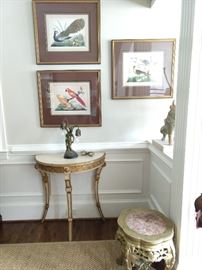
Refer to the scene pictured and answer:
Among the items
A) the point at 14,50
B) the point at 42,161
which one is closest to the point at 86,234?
the point at 42,161

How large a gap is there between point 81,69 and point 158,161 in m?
1.23

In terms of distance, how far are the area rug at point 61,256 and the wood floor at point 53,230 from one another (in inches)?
3.5

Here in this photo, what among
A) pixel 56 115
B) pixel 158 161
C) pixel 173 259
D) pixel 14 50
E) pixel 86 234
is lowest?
pixel 86 234

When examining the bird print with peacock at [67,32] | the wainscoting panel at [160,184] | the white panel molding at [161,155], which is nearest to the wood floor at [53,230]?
the wainscoting panel at [160,184]

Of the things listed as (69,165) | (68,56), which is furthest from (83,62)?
(69,165)

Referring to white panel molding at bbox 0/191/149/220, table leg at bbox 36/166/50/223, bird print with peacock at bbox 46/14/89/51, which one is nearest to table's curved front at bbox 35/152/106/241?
table leg at bbox 36/166/50/223

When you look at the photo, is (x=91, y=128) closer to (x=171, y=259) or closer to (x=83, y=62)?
(x=83, y=62)

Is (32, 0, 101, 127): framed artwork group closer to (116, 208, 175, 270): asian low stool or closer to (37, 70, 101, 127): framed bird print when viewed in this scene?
(37, 70, 101, 127): framed bird print

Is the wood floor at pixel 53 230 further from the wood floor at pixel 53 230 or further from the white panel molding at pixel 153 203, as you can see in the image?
the white panel molding at pixel 153 203

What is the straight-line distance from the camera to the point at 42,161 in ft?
7.08

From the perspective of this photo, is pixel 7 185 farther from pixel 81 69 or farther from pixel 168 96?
pixel 168 96

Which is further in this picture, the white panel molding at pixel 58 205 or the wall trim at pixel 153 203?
the white panel molding at pixel 58 205

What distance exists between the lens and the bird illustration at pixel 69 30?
222 centimetres

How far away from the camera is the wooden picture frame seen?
7.43 feet
